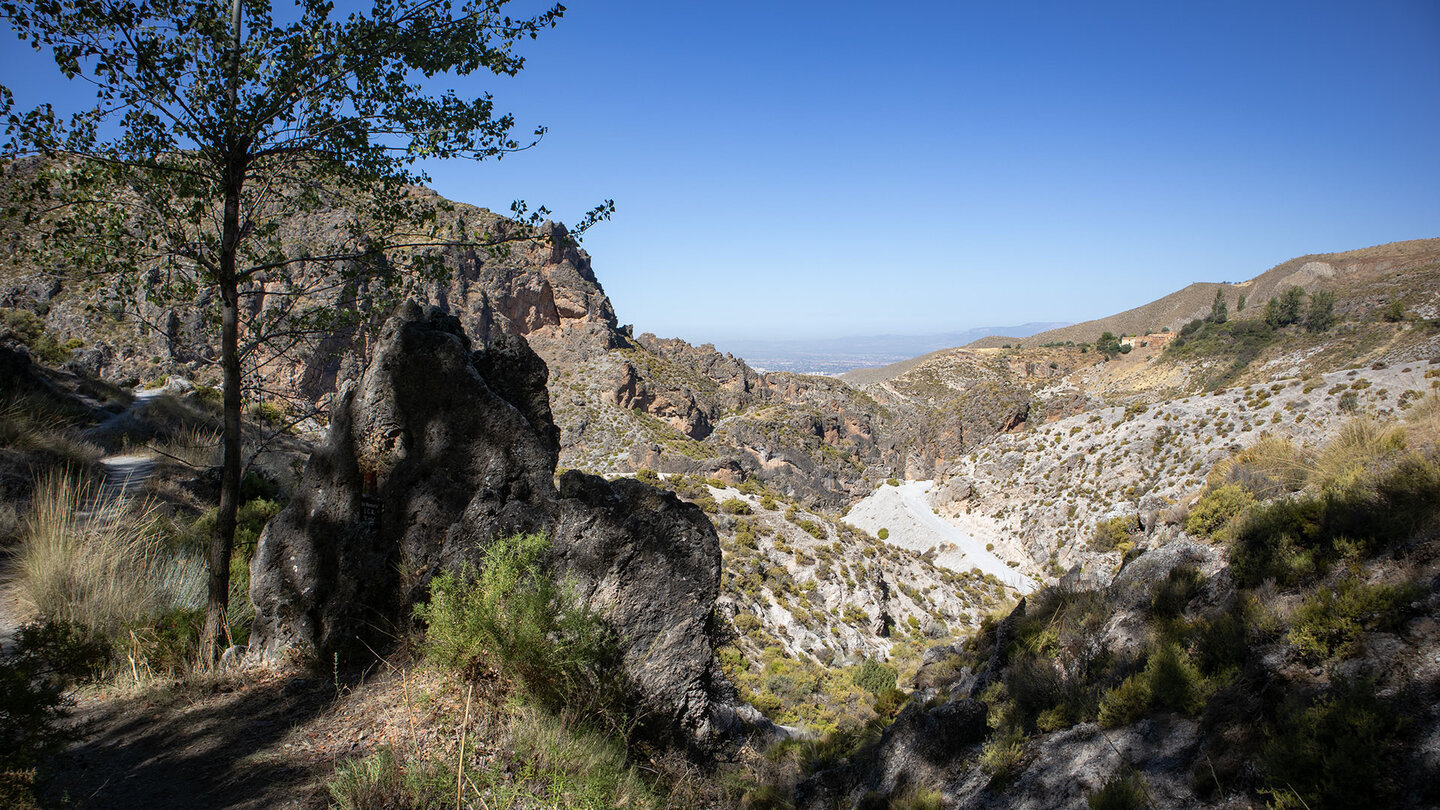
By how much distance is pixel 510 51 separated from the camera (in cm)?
512

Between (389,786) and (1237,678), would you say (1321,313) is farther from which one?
(389,786)

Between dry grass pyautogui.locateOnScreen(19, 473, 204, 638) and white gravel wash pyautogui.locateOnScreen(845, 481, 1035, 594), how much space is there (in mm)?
30296

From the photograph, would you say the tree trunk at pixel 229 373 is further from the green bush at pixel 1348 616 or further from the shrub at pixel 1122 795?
the green bush at pixel 1348 616

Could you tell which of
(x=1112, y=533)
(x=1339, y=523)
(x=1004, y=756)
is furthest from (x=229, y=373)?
(x=1112, y=533)

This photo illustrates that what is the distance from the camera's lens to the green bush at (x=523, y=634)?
3975 millimetres

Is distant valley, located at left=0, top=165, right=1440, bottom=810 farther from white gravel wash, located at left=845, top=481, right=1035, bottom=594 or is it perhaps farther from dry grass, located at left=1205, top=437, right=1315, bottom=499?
white gravel wash, located at left=845, top=481, right=1035, bottom=594

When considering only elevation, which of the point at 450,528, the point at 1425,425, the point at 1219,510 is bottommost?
the point at 1219,510

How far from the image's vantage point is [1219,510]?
6.80 metres

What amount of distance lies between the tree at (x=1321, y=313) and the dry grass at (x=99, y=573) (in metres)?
59.0

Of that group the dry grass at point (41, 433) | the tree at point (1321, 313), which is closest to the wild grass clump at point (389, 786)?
the dry grass at point (41, 433)

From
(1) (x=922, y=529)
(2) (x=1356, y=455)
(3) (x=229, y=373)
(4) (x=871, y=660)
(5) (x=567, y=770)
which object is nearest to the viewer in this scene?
(5) (x=567, y=770)

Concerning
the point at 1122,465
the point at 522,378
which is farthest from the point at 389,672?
the point at 1122,465

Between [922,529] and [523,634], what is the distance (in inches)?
1402

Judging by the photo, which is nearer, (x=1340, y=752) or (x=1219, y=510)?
(x=1340, y=752)
